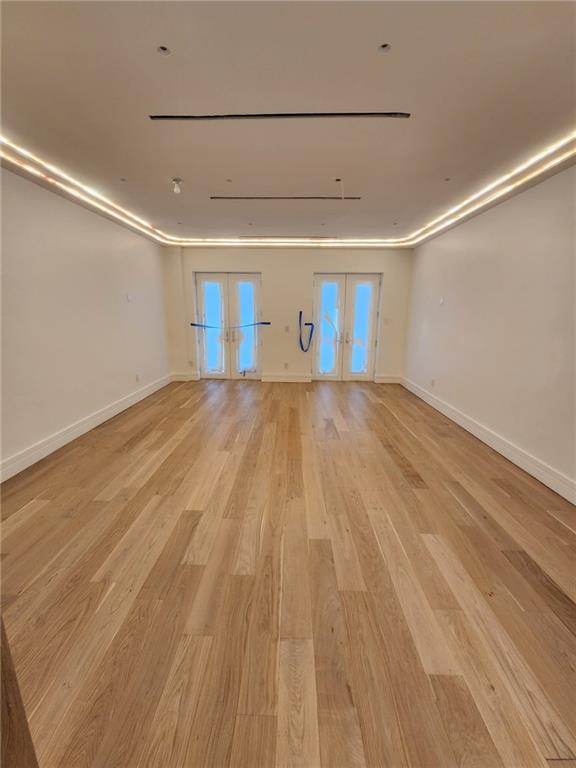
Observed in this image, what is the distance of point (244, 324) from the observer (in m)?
6.04

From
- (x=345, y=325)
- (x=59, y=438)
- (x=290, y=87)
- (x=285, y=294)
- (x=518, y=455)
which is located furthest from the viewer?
(x=345, y=325)

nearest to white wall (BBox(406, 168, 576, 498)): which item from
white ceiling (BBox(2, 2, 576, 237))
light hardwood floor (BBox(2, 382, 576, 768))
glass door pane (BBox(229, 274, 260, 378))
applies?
light hardwood floor (BBox(2, 382, 576, 768))

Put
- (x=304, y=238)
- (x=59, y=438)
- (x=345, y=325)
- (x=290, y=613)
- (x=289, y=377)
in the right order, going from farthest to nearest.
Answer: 1. (x=289, y=377)
2. (x=345, y=325)
3. (x=304, y=238)
4. (x=59, y=438)
5. (x=290, y=613)

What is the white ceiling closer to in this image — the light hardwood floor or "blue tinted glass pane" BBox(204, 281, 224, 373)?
the light hardwood floor

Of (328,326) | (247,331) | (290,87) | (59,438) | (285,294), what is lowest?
(59,438)

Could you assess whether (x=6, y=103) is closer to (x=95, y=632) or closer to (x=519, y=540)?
(x=95, y=632)

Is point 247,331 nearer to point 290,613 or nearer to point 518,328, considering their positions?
point 518,328

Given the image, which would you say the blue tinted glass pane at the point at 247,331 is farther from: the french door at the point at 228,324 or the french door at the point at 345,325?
the french door at the point at 345,325

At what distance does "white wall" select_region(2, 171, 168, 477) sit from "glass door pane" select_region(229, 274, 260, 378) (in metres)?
1.83

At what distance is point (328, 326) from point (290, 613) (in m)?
5.26

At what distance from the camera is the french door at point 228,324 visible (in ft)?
19.4

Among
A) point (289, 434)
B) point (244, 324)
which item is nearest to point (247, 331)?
point (244, 324)

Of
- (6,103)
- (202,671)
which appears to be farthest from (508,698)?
(6,103)

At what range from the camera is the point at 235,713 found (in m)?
1.03
